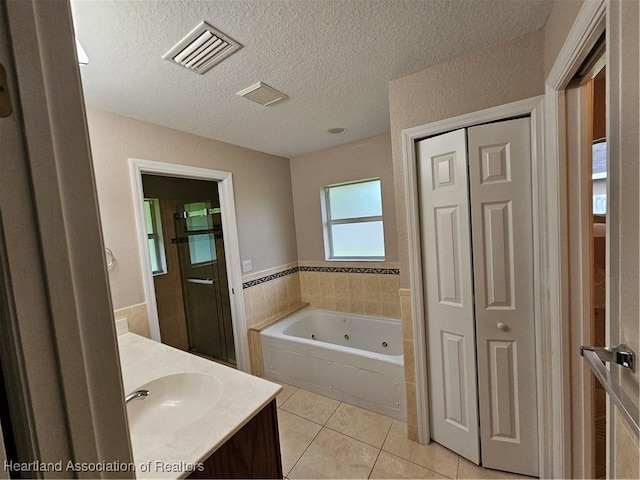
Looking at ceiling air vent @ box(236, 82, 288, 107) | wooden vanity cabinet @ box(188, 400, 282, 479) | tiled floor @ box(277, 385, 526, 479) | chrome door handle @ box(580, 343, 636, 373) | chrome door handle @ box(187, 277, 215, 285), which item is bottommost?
tiled floor @ box(277, 385, 526, 479)

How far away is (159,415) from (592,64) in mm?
2160

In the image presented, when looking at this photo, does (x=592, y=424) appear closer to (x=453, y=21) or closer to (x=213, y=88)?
(x=453, y=21)

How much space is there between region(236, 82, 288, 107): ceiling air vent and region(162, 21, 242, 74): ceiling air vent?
289 millimetres

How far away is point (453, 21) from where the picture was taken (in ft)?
3.83

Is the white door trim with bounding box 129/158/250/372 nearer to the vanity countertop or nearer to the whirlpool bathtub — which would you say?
the whirlpool bathtub

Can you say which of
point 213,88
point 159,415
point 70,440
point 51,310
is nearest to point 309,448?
point 159,415

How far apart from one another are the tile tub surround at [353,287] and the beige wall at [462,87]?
1.12 metres

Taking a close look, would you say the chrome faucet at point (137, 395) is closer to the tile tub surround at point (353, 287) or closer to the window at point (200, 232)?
the window at point (200, 232)

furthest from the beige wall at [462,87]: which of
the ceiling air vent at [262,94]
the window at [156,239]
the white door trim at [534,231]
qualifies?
the window at [156,239]

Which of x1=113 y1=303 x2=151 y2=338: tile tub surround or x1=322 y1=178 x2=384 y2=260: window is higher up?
x1=322 y1=178 x2=384 y2=260: window

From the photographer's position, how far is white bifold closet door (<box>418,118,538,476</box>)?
1.37 meters

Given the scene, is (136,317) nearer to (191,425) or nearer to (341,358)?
(191,425)

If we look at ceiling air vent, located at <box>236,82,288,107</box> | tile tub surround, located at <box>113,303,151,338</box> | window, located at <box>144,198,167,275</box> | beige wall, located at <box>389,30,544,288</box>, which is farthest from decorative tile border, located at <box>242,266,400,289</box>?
ceiling air vent, located at <box>236,82,288,107</box>

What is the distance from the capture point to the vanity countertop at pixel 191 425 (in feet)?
2.50
